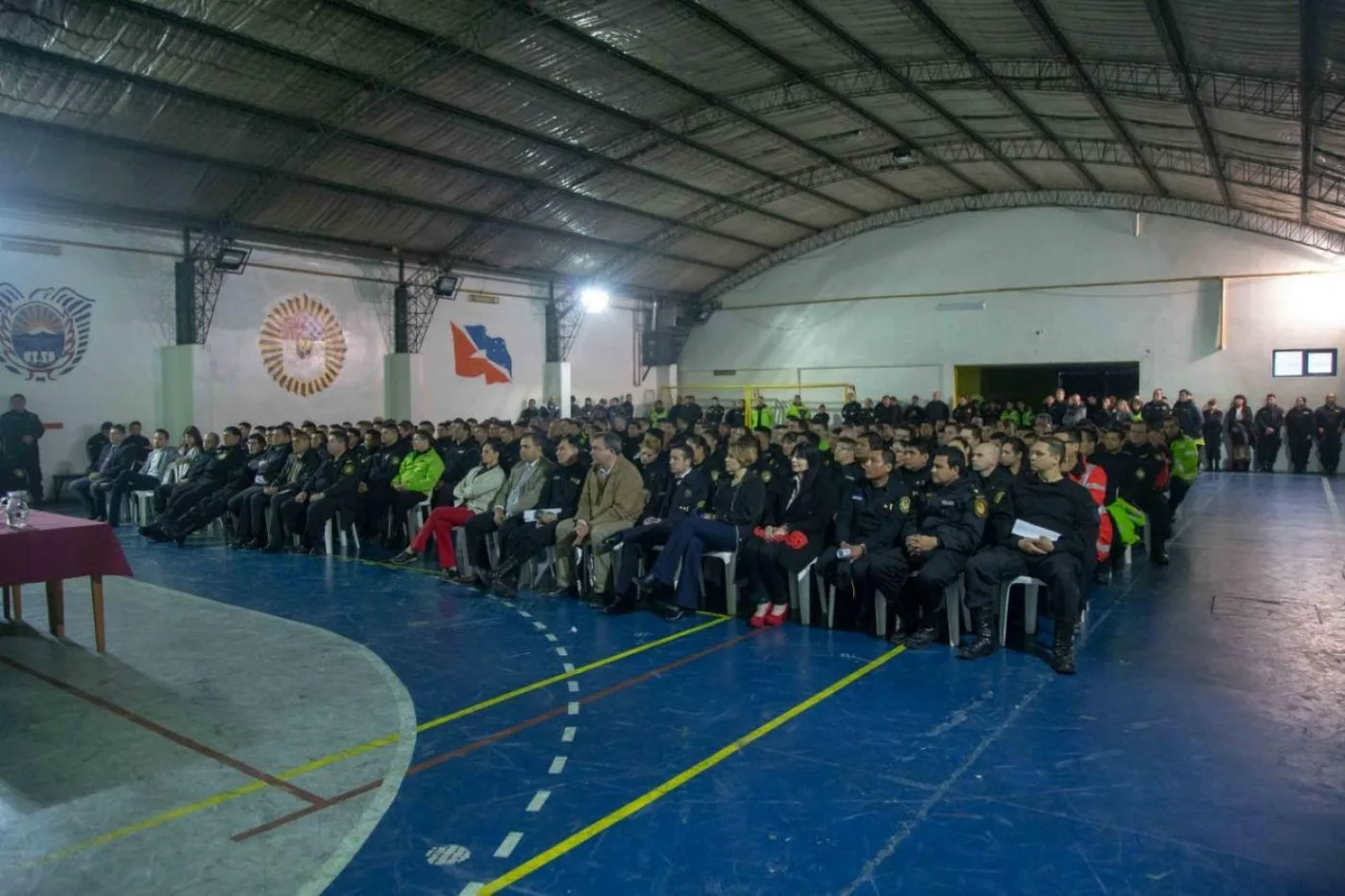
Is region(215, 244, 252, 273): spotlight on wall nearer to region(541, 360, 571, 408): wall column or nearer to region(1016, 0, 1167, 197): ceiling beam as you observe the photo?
region(541, 360, 571, 408): wall column

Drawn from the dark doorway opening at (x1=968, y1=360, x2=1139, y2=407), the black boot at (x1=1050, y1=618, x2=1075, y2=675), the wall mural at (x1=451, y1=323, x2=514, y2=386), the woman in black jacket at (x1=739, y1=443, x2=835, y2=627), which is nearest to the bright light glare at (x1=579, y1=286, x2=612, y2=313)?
the wall mural at (x1=451, y1=323, x2=514, y2=386)

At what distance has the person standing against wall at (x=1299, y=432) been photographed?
53.1 feet

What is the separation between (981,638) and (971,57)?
9.32 metres

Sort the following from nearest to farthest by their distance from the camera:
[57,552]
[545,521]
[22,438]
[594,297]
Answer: [57,552]
[545,521]
[22,438]
[594,297]

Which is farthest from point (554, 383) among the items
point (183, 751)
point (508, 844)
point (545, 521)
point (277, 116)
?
point (508, 844)

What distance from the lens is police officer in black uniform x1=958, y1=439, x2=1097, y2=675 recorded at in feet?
16.4

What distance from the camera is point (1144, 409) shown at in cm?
1592

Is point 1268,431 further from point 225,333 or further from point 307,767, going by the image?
point 225,333

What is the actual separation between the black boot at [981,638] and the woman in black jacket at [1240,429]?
582 inches

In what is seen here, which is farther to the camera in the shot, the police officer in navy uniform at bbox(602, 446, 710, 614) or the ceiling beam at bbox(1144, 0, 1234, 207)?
the ceiling beam at bbox(1144, 0, 1234, 207)

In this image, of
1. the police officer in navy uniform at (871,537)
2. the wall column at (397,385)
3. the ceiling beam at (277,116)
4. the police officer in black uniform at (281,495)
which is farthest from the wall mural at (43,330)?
the police officer in navy uniform at (871,537)

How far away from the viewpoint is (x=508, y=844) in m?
3.04

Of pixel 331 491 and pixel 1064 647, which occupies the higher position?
pixel 331 491

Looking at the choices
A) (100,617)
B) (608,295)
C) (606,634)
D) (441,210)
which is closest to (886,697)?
(606,634)
